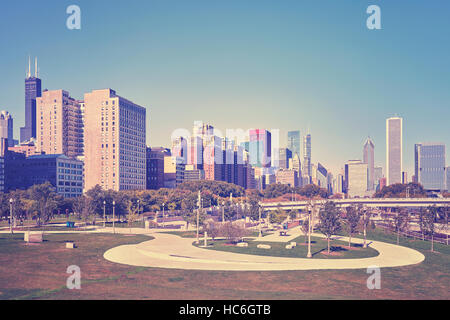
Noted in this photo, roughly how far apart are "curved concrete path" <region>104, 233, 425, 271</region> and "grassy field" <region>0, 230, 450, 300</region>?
2076mm

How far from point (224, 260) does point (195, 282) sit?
Answer: 1080 centimetres

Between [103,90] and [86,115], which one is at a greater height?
[103,90]

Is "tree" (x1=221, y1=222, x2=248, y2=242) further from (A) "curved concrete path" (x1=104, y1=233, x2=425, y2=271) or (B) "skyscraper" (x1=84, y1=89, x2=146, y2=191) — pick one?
(B) "skyscraper" (x1=84, y1=89, x2=146, y2=191)

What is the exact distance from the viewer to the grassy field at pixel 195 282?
89.7ft

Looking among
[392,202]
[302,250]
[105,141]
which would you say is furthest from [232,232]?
[105,141]

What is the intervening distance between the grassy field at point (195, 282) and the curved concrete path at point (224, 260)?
2076 millimetres

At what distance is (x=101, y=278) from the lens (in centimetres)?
3222

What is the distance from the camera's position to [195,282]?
31203mm

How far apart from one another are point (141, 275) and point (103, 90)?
6980 inches

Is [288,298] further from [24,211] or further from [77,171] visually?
[77,171]

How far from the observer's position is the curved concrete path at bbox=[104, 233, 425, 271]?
1520 inches
